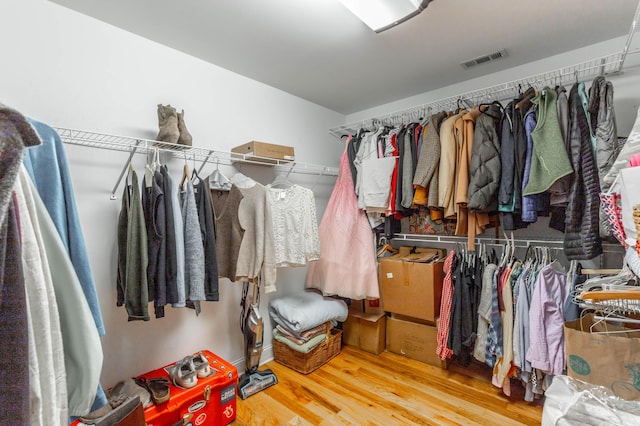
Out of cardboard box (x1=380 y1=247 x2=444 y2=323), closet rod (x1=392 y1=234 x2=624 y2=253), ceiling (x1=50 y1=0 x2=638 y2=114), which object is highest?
ceiling (x1=50 y1=0 x2=638 y2=114)

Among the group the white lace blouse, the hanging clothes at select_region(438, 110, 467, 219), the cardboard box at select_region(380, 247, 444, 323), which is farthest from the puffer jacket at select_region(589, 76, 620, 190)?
the white lace blouse

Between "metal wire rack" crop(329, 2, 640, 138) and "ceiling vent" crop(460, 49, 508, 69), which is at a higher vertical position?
"ceiling vent" crop(460, 49, 508, 69)

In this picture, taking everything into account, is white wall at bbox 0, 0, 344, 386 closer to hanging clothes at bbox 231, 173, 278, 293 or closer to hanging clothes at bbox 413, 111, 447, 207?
hanging clothes at bbox 231, 173, 278, 293

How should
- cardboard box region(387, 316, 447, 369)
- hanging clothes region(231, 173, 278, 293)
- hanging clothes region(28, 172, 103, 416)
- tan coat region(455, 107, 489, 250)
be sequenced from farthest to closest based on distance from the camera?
cardboard box region(387, 316, 447, 369) → tan coat region(455, 107, 489, 250) → hanging clothes region(231, 173, 278, 293) → hanging clothes region(28, 172, 103, 416)

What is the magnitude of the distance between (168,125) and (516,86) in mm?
2376

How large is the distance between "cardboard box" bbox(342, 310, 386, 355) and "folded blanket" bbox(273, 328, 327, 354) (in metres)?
0.42

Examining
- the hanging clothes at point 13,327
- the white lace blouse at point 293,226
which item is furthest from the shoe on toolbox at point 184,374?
the hanging clothes at point 13,327

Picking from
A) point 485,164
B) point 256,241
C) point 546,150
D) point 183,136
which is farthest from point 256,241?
point 546,150

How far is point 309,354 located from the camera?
2.37 metres

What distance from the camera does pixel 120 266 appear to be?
1.58 meters

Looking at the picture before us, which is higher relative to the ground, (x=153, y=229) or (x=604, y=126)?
(x=604, y=126)

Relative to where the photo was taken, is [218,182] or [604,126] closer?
[604,126]

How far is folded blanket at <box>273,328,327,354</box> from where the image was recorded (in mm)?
2322

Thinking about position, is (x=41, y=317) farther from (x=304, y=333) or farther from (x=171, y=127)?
(x=304, y=333)
